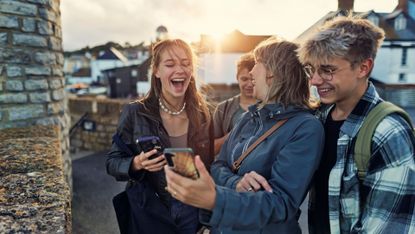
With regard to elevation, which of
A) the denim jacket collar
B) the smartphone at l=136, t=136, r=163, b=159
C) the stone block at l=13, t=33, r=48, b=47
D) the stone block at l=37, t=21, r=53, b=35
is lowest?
the smartphone at l=136, t=136, r=163, b=159

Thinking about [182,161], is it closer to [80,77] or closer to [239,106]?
[239,106]

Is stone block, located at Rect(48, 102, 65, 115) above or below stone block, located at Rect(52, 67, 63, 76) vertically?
below

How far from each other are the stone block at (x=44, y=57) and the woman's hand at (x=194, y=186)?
14.0 ft

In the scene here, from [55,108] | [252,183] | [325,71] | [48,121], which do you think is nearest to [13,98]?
[48,121]

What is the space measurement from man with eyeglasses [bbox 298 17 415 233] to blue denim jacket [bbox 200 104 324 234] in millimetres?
160

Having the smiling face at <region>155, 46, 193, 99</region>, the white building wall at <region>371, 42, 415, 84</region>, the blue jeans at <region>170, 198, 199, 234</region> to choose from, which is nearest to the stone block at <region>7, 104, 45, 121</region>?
the smiling face at <region>155, 46, 193, 99</region>

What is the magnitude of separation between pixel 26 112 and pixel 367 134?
4393mm

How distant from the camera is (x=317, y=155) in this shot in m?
1.50

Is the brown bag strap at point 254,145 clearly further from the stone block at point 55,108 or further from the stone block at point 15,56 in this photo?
the stone block at point 55,108

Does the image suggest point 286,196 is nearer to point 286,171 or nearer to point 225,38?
point 286,171

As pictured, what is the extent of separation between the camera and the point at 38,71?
4.76 metres

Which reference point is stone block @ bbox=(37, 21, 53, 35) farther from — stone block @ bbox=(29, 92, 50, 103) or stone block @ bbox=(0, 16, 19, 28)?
stone block @ bbox=(29, 92, 50, 103)

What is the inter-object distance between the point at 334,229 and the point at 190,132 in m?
1.18

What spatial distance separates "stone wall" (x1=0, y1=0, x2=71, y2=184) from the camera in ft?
14.3
